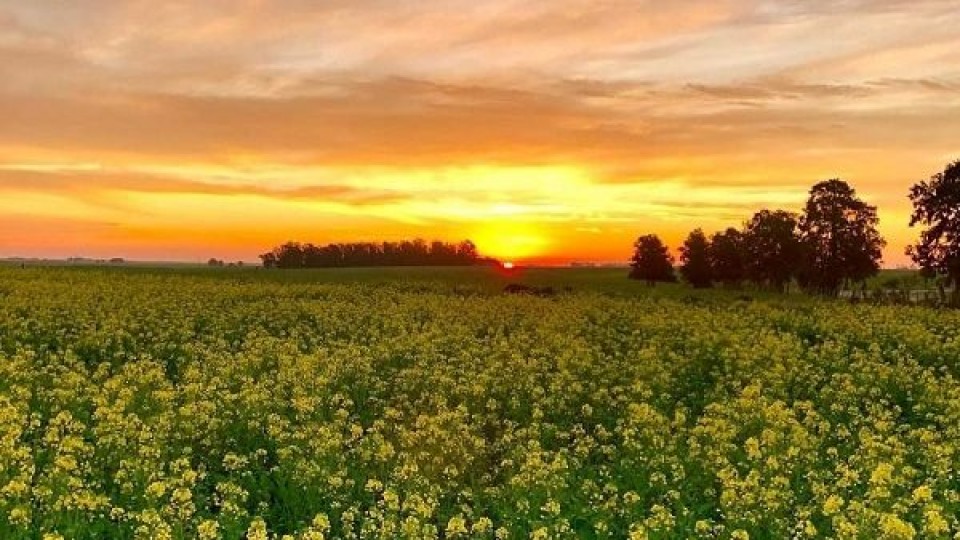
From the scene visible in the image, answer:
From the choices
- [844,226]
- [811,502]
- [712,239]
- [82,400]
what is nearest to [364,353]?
[82,400]

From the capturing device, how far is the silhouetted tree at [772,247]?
91062 millimetres

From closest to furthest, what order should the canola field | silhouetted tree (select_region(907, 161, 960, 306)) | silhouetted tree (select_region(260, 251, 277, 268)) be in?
the canola field, silhouetted tree (select_region(907, 161, 960, 306)), silhouetted tree (select_region(260, 251, 277, 268))

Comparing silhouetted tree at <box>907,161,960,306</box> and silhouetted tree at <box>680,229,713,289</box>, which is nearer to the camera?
silhouetted tree at <box>907,161,960,306</box>

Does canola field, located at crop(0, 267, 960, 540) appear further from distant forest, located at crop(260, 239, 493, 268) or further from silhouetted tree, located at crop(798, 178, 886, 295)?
distant forest, located at crop(260, 239, 493, 268)

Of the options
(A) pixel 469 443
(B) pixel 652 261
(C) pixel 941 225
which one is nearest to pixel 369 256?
(B) pixel 652 261

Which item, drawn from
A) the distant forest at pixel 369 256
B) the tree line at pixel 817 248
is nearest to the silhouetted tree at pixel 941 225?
the tree line at pixel 817 248

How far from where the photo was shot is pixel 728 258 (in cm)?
10062

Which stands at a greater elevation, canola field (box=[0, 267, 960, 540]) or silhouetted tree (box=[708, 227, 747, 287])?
silhouetted tree (box=[708, 227, 747, 287])

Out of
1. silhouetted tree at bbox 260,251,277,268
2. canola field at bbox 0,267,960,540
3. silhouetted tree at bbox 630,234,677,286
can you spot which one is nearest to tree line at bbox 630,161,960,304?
silhouetted tree at bbox 630,234,677,286

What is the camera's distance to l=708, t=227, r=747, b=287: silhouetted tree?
99.1m

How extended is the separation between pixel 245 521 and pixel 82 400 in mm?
7014

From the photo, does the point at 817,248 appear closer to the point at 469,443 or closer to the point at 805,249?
the point at 805,249

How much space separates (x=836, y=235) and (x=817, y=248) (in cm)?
204

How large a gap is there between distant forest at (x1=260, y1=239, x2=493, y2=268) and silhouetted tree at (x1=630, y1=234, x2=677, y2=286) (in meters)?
75.5
